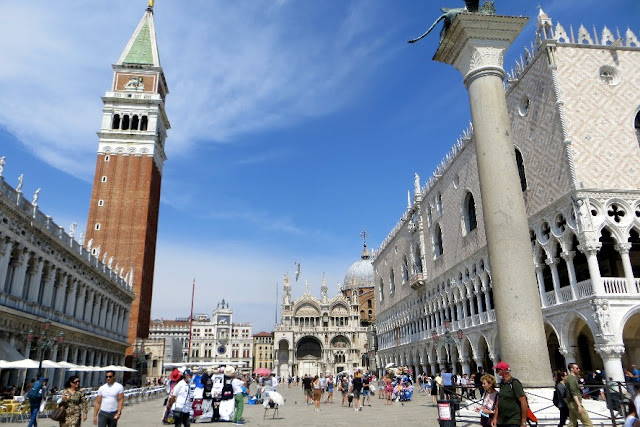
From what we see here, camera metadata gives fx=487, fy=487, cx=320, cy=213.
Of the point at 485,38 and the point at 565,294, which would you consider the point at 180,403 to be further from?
the point at 565,294

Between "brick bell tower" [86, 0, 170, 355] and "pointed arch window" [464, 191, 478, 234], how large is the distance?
37.3 metres

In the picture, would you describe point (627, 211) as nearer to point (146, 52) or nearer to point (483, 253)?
point (483, 253)

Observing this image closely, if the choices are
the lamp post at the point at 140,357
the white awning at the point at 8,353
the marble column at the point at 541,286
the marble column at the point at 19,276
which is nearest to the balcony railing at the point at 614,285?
the marble column at the point at 541,286

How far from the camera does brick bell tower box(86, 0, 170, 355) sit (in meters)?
56.9

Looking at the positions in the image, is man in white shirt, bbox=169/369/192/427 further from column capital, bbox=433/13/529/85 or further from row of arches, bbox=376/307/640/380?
row of arches, bbox=376/307/640/380

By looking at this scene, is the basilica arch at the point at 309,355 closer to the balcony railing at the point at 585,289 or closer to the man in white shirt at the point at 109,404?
the balcony railing at the point at 585,289

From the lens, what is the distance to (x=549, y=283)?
86.0ft

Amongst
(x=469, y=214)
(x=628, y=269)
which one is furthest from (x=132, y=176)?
(x=628, y=269)

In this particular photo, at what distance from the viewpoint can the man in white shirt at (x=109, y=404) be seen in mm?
8648

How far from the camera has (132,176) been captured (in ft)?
194

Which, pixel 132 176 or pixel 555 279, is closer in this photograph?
pixel 555 279

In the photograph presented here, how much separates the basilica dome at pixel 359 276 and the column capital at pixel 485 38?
84.9 m

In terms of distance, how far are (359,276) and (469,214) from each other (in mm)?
67290

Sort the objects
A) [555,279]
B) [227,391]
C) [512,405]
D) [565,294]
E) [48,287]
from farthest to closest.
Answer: [48,287] → [555,279] → [565,294] → [227,391] → [512,405]
